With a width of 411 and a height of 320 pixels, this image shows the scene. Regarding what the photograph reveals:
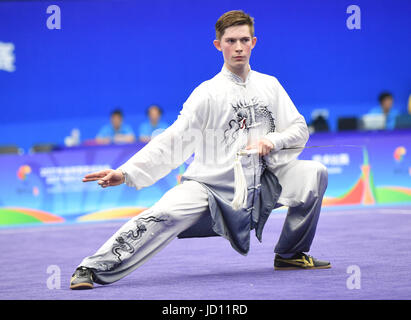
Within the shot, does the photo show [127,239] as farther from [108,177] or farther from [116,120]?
[116,120]

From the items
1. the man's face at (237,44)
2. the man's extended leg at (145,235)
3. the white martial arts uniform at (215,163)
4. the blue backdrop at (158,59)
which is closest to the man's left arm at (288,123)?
the white martial arts uniform at (215,163)

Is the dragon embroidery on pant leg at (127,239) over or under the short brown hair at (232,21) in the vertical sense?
under

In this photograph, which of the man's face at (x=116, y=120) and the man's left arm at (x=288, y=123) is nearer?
the man's left arm at (x=288, y=123)

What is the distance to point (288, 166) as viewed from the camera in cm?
486

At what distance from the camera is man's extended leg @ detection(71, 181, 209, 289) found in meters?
4.39

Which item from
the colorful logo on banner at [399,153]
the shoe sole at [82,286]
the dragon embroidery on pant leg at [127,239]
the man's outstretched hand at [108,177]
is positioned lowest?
the shoe sole at [82,286]

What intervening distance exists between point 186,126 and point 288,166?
73cm

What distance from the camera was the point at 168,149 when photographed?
15.0 ft

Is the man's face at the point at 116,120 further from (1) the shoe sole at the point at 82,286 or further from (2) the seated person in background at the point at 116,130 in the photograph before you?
(1) the shoe sole at the point at 82,286

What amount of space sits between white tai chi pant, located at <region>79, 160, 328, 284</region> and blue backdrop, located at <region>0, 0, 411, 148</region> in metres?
8.90

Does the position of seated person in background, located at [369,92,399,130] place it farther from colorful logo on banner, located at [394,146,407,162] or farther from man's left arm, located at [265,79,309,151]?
man's left arm, located at [265,79,309,151]

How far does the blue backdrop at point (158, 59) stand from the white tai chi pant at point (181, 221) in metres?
8.90

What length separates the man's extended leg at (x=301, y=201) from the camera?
4.70 metres

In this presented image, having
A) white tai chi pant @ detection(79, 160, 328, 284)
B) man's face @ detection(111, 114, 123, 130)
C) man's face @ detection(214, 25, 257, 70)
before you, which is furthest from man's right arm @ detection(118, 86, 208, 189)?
man's face @ detection(111, 114, 123, 130)
